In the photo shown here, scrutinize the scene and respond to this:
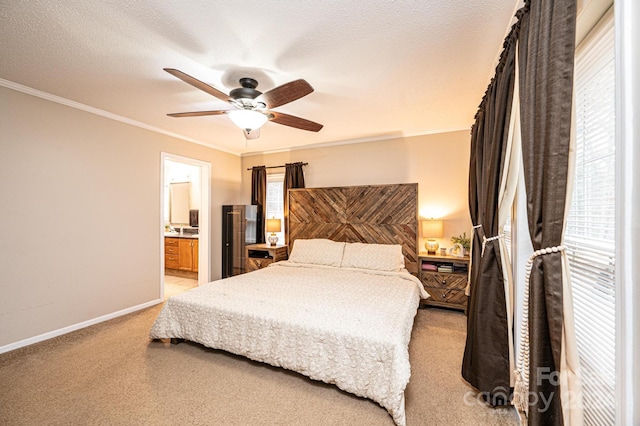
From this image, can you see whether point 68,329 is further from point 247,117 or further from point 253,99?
point 253,99

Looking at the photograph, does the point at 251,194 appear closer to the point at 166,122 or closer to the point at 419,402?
the point at 166,122

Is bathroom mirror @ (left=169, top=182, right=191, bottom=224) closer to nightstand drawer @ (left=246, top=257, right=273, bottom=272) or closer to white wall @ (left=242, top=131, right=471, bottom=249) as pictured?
nightstand drawer @ (left=246, top=257, right=273, bottom=272)

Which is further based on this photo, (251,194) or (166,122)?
(251,194)

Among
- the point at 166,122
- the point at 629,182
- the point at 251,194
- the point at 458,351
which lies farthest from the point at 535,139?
the point at 251,194

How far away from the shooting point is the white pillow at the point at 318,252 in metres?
3.78

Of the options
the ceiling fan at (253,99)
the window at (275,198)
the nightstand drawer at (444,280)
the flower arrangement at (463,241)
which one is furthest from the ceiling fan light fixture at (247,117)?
the flower arrangement at (463,241)

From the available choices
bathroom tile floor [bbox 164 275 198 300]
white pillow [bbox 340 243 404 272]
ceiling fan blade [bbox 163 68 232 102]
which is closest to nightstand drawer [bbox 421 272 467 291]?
white pillow [bbox 340 243 404 272]

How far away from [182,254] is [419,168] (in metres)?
4.91

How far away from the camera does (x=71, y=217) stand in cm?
294

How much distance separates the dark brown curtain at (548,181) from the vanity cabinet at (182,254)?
5.48 metres

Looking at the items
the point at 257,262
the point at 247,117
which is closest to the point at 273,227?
the point at 257,262

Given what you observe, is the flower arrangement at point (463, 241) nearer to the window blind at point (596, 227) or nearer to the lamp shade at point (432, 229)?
the lamp shade at point (432, 229)

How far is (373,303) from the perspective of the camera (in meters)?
2.29

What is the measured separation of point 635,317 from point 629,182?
0.37 meters
